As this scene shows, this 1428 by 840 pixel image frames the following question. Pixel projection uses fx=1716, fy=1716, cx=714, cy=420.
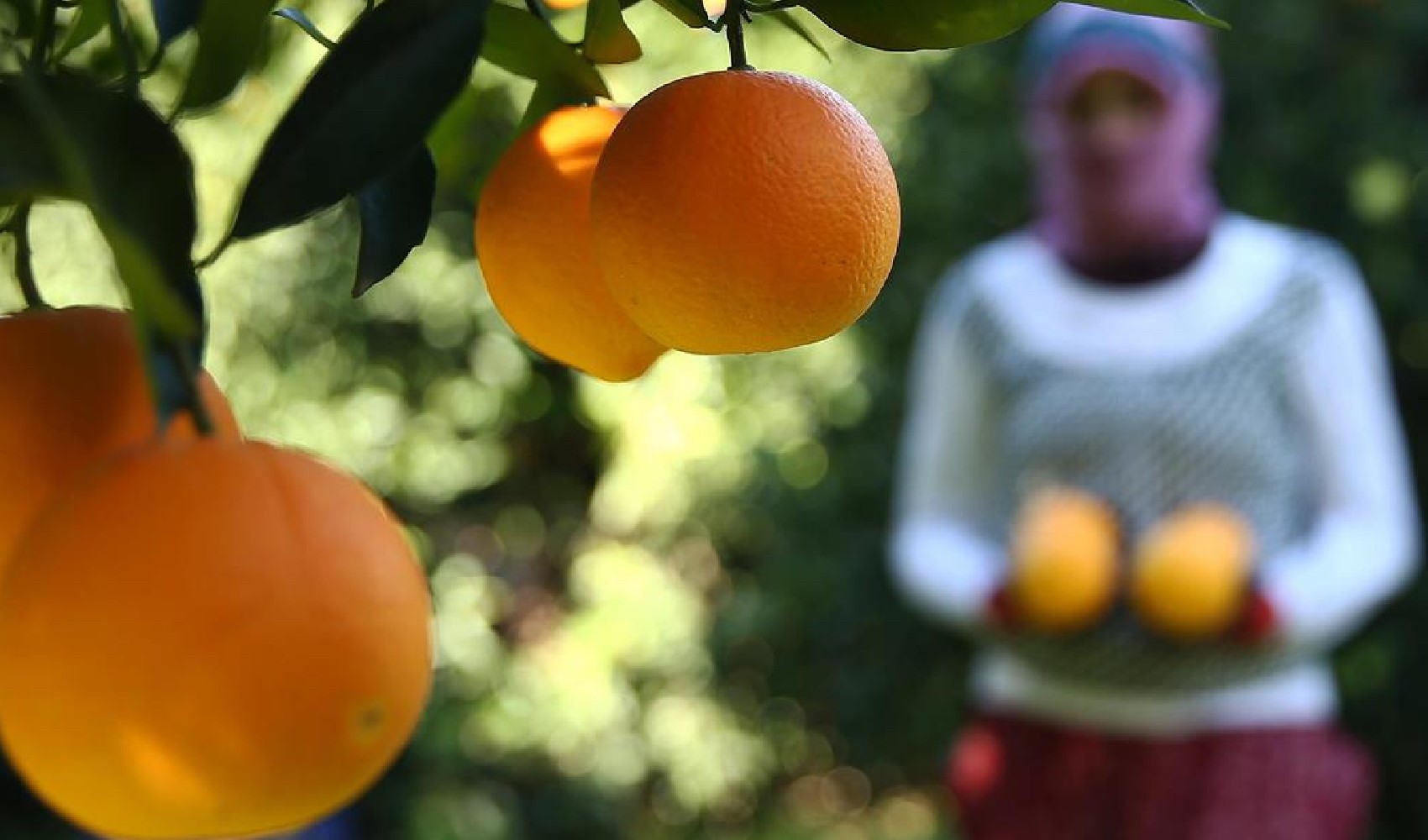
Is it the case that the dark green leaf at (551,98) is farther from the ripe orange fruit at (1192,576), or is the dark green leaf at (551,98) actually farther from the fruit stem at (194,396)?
the ripe orange fruit at (1192,576)

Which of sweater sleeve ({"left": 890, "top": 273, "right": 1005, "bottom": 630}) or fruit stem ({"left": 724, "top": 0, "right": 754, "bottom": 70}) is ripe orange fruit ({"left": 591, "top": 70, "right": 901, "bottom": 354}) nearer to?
fruit stem ({"left": 724, "top": 0, "right": 754, "bottom": 70})

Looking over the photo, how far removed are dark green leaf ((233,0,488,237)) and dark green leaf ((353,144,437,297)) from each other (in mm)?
68

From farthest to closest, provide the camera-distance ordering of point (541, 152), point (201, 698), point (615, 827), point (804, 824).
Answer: point (804, 824), point (615, 827), point (541, 152), point (201, 698)

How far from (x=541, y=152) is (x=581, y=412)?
90.0 inches

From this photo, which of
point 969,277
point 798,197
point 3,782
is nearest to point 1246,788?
point 969,277

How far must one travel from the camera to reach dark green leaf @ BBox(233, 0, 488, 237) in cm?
31

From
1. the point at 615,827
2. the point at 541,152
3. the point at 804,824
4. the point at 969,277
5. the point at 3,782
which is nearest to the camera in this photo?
the point at 541,152

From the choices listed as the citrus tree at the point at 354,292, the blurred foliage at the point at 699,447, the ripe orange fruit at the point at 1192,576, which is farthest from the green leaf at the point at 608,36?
the blurred foliage at the point at 699,447

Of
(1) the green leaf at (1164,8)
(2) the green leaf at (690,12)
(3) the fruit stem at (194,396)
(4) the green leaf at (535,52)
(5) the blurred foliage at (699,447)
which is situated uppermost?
(1) the green leaf at (1164,8)

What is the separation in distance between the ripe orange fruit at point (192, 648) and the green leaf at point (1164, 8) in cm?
18

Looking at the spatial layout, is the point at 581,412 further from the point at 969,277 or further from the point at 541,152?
the point at 541,152

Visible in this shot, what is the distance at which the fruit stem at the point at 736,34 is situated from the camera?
347 millimetres

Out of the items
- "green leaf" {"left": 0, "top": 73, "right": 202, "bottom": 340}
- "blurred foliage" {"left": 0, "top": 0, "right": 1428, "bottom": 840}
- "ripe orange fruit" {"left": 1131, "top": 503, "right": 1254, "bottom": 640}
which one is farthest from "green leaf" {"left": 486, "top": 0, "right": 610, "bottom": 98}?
"blurred foliage" {"left": 0, "top": 0, "right": 1428, "bottom": 840}

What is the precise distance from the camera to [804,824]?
289cm
